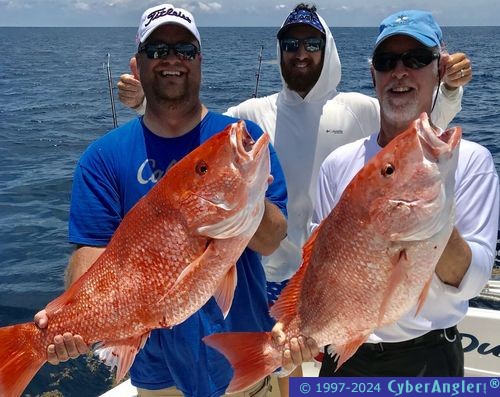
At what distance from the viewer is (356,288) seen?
6.53 feet

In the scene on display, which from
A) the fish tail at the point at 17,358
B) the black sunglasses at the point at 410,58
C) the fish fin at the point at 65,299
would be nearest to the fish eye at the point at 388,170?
the black sunglasses at the point at 410,58

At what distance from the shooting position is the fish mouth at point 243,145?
1.91 meters

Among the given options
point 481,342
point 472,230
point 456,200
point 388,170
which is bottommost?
point 481,342

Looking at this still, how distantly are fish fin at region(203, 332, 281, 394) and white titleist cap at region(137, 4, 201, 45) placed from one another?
136 cm

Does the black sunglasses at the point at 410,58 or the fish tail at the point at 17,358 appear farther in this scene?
the black sunglasses at the point at 410,58

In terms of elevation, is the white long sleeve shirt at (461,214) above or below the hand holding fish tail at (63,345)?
above

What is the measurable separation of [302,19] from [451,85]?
43.2 inches

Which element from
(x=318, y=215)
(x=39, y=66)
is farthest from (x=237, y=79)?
(x=318, y=215)

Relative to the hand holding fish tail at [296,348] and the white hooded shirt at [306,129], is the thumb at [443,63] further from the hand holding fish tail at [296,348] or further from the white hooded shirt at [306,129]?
the hand holding fish tail at [296,348]

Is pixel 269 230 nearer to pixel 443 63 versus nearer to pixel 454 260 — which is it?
pixel 454 260

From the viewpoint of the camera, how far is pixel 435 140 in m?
1.73

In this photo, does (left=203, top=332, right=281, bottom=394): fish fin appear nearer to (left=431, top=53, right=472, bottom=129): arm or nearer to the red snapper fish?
the red snapper fish

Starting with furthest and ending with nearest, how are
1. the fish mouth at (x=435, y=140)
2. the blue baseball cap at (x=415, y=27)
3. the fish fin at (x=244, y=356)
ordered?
the blue baseball cap at (x=415, y=27) → the fish fin at (x=244, y=356) → the fish mouth at (x=435, y=140)

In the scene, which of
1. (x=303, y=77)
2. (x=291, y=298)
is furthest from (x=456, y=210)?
(x=303, y=77)
